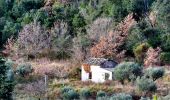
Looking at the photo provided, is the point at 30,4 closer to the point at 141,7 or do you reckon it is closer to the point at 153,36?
the point at 141,7

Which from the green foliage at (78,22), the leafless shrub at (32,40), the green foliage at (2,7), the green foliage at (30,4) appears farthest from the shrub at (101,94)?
the green foliage at (2,7)

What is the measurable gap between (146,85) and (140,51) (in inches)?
307

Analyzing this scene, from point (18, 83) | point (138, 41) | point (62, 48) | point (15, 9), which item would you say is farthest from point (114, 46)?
point (15, 9)

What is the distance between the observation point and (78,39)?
121ft

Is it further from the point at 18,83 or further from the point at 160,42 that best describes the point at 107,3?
the point at 18,83

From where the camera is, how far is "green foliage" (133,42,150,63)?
3506 centimetres

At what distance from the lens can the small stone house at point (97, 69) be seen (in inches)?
1267

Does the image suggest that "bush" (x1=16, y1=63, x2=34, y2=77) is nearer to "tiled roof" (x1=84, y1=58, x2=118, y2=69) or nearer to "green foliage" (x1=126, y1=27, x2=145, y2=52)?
"tiled roof" (x1=84, y1=58, x2=118, y2=69)

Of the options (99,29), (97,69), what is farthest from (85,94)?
(99,29)

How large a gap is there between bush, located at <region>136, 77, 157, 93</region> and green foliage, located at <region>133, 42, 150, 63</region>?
7.25m

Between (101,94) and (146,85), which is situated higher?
(146,85)

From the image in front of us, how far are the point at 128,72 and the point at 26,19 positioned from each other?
1340cm

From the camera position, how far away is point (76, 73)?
33594 millimetres

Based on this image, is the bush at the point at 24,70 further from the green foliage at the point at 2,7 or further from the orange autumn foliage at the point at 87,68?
the green foliage at the point at 2,7
